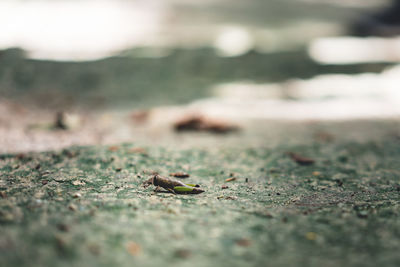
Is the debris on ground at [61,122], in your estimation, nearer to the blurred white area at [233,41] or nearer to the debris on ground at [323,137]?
the debris on ground at [323,137]

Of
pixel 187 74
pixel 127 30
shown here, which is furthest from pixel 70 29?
pixel 187 74

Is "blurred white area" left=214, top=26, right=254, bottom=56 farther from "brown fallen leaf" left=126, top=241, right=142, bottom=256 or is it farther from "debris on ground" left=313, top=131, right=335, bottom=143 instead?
"brown fallen leaf" left=126, top=241, right=142, bottom=256

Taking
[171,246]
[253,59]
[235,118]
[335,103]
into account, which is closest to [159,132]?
[235,118]

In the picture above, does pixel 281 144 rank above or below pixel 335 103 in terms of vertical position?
below

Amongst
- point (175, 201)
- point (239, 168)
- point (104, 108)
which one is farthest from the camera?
point (104, 108)

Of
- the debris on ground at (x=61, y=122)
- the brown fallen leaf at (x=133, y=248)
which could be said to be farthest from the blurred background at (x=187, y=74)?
the brown fallen leaf at (x=133, y=248)

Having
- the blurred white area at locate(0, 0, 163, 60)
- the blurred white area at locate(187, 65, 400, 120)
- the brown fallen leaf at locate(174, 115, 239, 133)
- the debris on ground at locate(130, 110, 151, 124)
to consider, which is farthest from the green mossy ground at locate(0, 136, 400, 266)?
the blurred white area at locate(0, 0, 163, 60)

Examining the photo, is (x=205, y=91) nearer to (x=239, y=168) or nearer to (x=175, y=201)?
(x=239, y=168)
